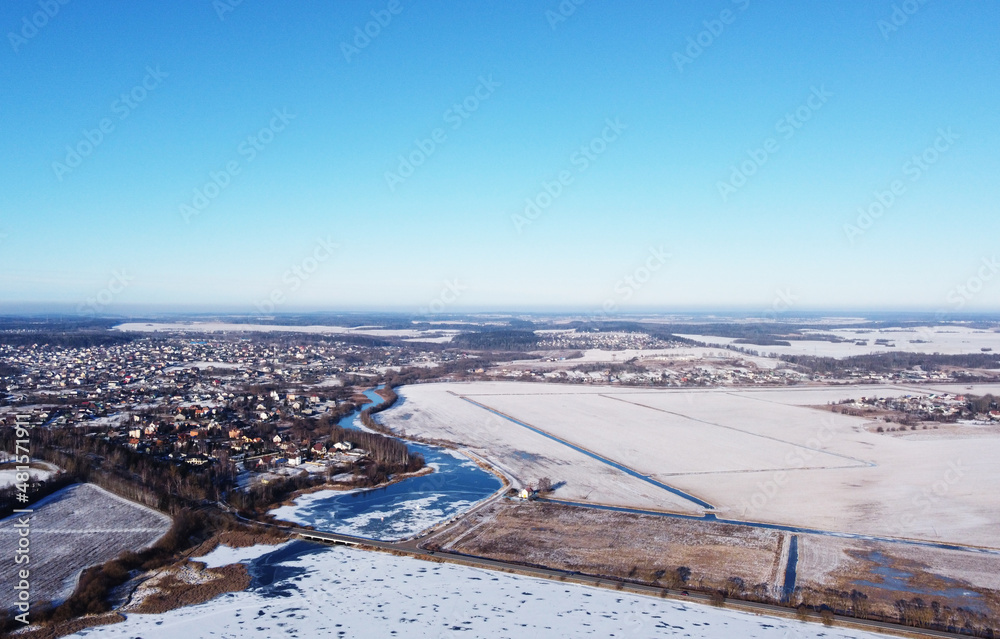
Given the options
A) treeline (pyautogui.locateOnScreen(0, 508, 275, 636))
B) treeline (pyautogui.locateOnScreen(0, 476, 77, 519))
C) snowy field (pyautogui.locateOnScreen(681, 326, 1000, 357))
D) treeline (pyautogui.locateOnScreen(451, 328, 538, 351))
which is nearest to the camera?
treeline (pyautogui.locateOnScreen(0, 508, 275, 636))

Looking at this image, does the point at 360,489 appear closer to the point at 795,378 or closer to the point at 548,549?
the point at 548,549

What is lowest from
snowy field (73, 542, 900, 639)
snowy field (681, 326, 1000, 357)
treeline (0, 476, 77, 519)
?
snowy field (73, 542, 900, 639)

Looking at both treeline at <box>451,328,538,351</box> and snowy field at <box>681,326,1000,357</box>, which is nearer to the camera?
snowy field at <box>681,326,1000,357</box>

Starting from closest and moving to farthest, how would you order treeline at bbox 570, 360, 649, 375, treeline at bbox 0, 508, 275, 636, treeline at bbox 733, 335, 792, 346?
treeline at bbox 0, 508, 275, 636 < treeline at bbox 570, 360, 649, 375 < treeline at bbox 733, 335, 792, 346

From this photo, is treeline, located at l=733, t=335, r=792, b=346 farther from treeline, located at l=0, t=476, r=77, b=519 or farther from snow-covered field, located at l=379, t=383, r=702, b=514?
treeline, located at l=0, t=476, r=77, b=519

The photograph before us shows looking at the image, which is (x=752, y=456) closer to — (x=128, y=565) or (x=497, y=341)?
(x=128, y=565)

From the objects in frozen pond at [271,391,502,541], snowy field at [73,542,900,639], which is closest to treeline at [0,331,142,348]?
frozen pond at [271,391,502,541]
